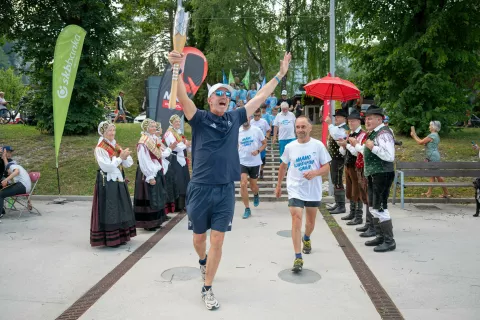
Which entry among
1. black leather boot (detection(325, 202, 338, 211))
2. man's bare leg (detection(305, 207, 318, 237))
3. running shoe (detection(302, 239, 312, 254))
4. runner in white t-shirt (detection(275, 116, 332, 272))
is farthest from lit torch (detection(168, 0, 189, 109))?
black leather boot (detection(325, 202, 338, 211))

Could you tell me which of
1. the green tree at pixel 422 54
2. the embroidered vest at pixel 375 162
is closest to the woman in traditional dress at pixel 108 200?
the embroidered vest at pixel 375 162

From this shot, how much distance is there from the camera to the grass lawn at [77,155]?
11195 millimetres

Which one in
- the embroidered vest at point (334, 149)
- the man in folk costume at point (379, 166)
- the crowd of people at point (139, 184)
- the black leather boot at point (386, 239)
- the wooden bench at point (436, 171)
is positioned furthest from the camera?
the wooden bench at point (436, 171)

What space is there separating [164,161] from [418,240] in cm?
473

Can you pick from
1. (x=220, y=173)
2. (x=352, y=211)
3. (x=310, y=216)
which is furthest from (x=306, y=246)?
(x=220, y=173)

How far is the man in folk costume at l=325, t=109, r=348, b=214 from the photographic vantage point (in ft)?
25.3

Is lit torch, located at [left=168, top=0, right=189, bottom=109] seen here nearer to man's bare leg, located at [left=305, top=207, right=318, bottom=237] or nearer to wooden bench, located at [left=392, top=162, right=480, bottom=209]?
man's bare leg, located at [left=305, top=207, right=318, bottom=237]

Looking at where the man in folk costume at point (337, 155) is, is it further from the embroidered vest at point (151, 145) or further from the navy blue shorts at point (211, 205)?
the navy blue shorts at point (211, 205)

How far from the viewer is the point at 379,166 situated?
588 cm

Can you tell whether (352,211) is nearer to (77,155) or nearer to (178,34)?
(178,34)

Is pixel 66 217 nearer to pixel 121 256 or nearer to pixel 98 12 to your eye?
pixel 121 256

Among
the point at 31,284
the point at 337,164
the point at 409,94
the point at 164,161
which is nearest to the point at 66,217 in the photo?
the point at 164,161

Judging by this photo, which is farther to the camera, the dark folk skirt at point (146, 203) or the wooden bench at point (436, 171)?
the wooden bench at point (436, 171)

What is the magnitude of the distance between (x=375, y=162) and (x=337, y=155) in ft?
7.62
